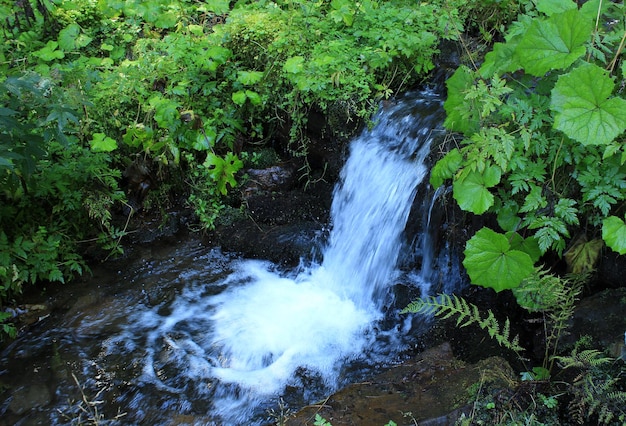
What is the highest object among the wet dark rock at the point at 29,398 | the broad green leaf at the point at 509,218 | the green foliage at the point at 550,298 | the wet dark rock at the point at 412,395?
the broad green leaf at the point at 509,218

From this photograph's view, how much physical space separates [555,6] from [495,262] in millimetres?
1889

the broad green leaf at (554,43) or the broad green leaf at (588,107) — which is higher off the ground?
the broad green leaf at (554,43)

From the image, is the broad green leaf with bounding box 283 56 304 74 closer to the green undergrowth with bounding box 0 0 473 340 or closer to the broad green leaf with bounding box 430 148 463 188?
the green undergrowth with bounding box 0 0 473 340

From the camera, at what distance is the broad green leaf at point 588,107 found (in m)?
2.54

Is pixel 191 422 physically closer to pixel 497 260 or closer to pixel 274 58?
pixel 497 260

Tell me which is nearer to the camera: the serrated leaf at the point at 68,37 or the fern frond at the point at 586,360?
the fern frond at the point at 586,360

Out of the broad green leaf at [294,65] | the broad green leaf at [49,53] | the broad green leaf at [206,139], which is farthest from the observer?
the broad green leaf at [49,53]

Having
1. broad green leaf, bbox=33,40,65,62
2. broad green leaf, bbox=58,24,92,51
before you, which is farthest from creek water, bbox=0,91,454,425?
broad green leaf, bbox=58,24,92,51

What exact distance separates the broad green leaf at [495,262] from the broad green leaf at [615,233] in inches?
16.9

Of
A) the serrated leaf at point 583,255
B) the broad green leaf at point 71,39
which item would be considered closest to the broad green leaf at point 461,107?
the serrated leaf at point 583,255

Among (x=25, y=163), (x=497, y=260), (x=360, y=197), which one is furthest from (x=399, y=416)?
(x=25, y=163)

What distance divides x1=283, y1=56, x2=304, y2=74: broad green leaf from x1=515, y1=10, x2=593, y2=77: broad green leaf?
2224mm

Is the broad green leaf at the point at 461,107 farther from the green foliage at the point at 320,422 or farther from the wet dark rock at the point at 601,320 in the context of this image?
the green foliage at the point at 320,422

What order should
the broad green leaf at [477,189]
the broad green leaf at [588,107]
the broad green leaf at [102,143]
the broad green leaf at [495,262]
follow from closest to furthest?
the broad green leaf at [588,107] < the broad green leaf at [495,262] < the broad green leaf at [477,189] < the broad green leaf at [102,143]
